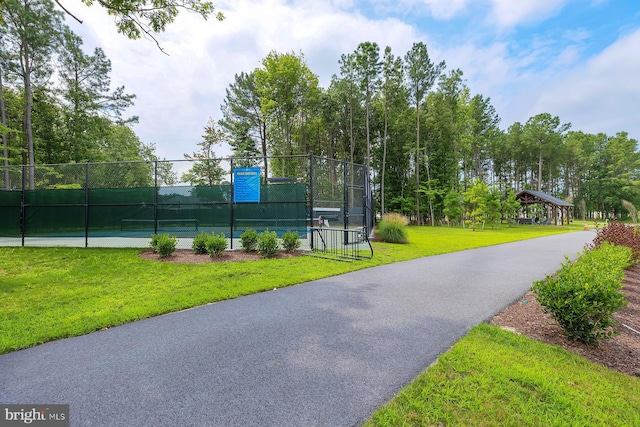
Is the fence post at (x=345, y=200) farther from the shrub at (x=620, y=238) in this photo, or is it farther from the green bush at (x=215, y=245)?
the shrub at (x=620, y=238)

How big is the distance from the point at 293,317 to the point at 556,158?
179 feet

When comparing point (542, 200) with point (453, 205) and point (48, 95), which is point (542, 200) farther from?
point (48, 95)

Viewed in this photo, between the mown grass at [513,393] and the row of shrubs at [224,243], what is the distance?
18.6 feet

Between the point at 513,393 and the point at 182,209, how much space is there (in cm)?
968

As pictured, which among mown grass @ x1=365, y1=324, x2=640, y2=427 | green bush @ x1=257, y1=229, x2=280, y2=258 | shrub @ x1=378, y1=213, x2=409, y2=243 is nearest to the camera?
mown grass @ x1=365, y1=324, x2=640, y2=427

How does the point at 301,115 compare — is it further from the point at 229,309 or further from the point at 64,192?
the point at 229,309

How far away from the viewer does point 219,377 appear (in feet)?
7.53

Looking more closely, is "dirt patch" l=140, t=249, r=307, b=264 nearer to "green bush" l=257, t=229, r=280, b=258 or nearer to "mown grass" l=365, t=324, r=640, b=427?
"green bush" l=257, t=229, r=280, b=258

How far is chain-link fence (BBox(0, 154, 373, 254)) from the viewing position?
8.98 meters

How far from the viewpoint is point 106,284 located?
517cm

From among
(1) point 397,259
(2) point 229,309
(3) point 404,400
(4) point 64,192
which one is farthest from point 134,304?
(4) point 64,192

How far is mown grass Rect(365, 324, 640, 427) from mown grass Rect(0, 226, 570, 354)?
3.27 metres

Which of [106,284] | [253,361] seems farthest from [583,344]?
[106,284]

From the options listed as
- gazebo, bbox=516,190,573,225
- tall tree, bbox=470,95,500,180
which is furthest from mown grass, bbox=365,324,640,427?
tall tree, bbox=470,95,500,180
